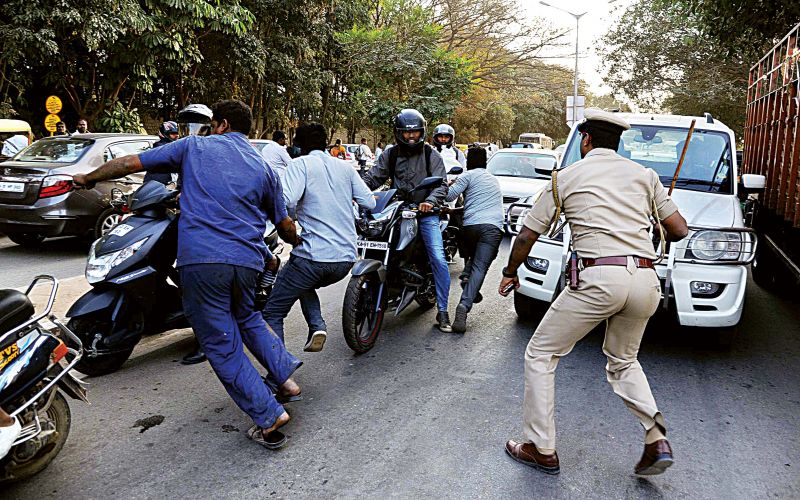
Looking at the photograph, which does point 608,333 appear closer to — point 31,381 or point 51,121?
point 31,381

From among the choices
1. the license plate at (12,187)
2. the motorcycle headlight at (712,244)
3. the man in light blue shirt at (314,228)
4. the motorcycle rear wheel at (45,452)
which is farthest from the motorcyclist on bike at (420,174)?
the license plate at (12,187)

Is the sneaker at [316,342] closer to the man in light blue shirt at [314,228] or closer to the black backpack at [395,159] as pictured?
the man in light blue shirt at [314,228]

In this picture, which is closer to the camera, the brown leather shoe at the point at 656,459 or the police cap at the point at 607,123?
the brown leather shoe at the point at 656,459

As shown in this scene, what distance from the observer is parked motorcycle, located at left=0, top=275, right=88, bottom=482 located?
9.11 feet

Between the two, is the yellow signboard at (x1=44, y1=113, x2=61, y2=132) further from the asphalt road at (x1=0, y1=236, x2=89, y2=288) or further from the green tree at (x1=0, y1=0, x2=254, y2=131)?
the asphalt road at (x1=0, y1=236, x2=89, y2=288)

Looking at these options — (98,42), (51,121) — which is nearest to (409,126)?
(98,42)

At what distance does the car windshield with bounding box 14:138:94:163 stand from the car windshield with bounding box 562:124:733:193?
643 centimetres

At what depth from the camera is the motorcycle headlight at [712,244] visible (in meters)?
4.93

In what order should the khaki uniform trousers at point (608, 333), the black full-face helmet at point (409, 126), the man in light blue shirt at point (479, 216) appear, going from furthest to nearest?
the man in light blue shirt at point (479, 216) < the black full-face helmet at point (409, 126) < the khaki uniform trousers at point (608, 333)

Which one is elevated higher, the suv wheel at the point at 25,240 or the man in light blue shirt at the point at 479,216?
the man in light blue shirt at the point at 479,216

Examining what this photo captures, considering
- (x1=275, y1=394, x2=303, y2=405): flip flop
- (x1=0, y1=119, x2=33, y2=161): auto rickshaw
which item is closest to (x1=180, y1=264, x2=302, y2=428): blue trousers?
(x1=275, y1=394, x2=303, y2=405): flip flop

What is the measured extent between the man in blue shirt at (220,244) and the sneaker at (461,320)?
255 centimetres

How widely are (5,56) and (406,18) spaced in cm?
1535

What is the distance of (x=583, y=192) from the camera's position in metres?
3.19
